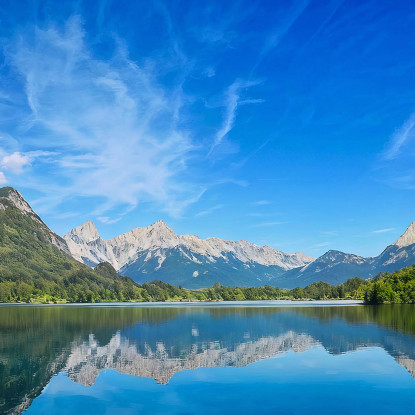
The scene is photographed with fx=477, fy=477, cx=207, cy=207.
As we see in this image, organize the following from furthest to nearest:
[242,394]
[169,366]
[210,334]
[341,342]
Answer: [210,334], [341,342], [169,366], [242,394]

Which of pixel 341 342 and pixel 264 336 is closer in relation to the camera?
pixel 341 342

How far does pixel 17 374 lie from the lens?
52031 millimetres

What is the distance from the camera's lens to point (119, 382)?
160ft

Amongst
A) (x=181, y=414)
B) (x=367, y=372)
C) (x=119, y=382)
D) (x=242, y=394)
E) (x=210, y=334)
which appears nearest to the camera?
(x=181, y=414)

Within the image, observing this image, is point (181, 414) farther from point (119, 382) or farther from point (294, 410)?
point (119, 382)

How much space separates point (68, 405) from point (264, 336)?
5522 centimetres

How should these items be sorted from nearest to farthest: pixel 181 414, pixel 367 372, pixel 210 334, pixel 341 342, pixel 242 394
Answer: pixel 181 414 → pixel 242 394 → pixel 367 372 → pixel 341 342 → pixel 210 334

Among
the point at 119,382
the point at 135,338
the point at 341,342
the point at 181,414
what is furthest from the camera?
the point at 135,338

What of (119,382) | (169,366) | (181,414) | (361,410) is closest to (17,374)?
(119,382)

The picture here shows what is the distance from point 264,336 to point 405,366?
3815cm

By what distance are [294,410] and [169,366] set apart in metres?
22.7

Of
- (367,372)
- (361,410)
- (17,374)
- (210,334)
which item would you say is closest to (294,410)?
(361,410)

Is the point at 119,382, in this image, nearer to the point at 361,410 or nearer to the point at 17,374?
the point at 17,374

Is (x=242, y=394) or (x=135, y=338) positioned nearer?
(x=242, y=394)
